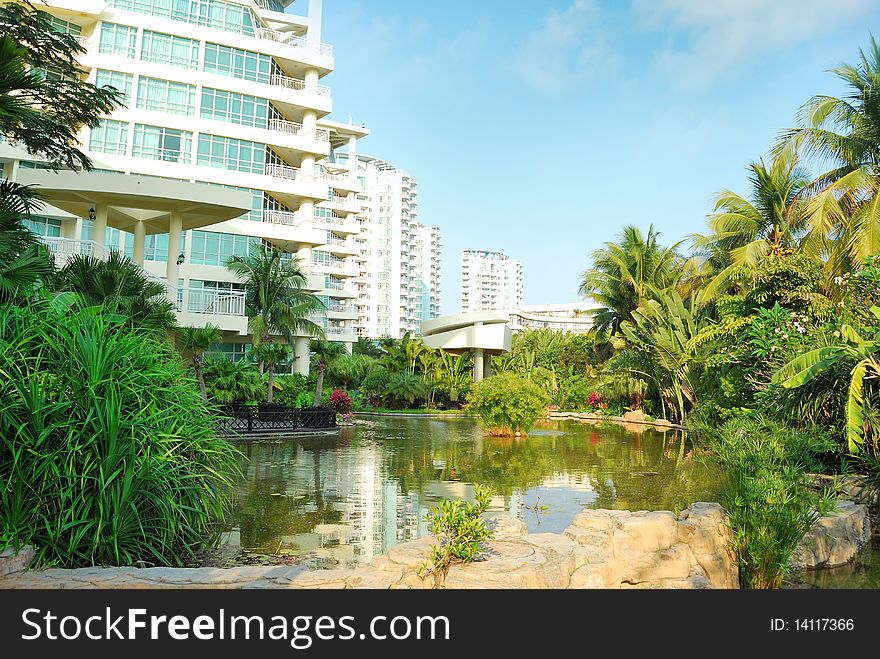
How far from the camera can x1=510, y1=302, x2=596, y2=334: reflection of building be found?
103 meters

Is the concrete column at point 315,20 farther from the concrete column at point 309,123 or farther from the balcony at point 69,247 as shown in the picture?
the balcony at point 69,247

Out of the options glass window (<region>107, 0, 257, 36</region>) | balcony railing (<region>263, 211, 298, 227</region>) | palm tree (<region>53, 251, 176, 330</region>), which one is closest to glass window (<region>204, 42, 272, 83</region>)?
glass window (<region>107, 0, 257, 36</region>)

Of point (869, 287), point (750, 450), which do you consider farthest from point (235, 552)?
point (869, 287)

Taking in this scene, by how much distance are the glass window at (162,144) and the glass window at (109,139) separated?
24.1 inches

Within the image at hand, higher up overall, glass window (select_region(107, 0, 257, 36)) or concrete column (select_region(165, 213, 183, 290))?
glass window (select_region(107, 0, 257, 36))

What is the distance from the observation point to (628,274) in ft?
111

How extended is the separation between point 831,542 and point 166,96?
120 ft

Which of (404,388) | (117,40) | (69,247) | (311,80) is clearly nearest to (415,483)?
(69,247)

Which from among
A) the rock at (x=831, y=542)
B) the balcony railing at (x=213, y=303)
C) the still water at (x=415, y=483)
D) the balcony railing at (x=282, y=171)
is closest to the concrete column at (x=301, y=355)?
the balcony railing at (x=213, y=303)

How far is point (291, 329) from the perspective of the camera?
2866 cm

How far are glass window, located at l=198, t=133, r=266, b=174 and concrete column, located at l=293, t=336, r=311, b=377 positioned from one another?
9812 millimetres

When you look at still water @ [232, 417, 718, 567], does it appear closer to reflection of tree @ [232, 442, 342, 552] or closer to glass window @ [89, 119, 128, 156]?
reflection of tree @ [232, 442, 342, 552]

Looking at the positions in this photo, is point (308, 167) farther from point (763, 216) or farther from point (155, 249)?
point (763, 216)
